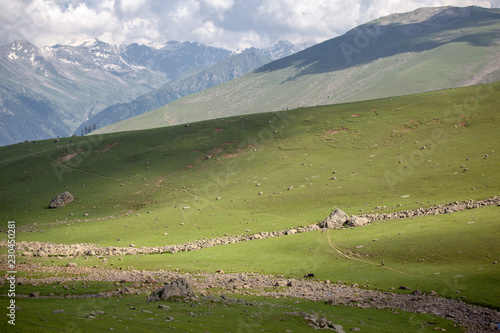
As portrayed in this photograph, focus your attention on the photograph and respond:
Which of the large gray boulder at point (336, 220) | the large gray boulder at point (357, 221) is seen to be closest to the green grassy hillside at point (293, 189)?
the large gray boulder at point (357, 221)

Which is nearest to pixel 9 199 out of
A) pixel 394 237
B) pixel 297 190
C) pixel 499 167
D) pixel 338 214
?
pixel 297 190

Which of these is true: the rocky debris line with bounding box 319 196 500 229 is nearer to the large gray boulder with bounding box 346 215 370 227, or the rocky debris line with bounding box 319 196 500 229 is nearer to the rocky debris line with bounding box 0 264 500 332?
the large gray boulder with bounding box 346 215 370 227

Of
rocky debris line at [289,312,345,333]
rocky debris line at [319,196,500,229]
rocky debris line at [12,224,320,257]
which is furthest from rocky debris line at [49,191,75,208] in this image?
rocky debris line at [289,312,345,333]

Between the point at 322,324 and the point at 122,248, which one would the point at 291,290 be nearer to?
the point at 322,324

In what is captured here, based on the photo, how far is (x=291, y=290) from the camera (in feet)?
97.7

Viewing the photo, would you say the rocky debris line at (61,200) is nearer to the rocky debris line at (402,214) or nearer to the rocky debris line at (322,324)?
the rocky debris line at (402,214)

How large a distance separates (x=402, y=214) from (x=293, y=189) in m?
19.4

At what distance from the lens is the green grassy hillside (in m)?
32.9

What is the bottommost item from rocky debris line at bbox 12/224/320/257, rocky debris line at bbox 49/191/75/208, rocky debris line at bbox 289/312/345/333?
rocky debris line at bbox 289/312/345/333

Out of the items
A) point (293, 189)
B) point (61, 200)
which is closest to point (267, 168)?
point (293, 189)

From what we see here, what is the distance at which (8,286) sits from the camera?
27.9 m

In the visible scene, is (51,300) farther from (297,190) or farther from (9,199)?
(9,199)

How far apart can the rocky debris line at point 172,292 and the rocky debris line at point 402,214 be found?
2173cm

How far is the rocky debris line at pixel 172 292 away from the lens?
25922 mm
